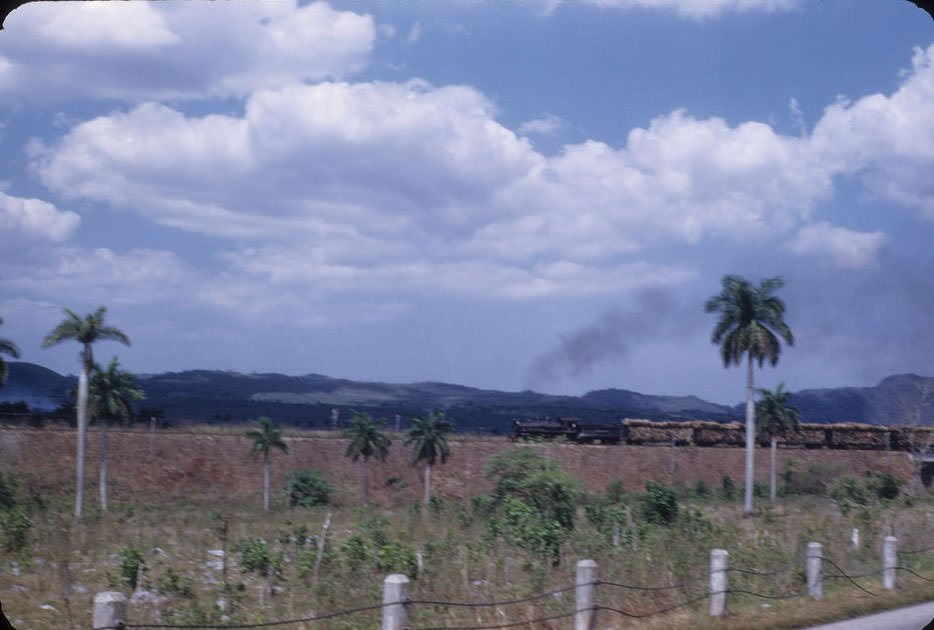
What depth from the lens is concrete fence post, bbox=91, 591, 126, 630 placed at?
683cm

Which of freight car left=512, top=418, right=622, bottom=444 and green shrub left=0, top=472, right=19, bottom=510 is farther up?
freight car left=512, top=418, right=622, bottom=444

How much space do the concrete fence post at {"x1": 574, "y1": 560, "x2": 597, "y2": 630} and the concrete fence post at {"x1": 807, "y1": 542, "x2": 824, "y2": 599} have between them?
5485mm

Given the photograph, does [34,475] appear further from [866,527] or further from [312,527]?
[866,527]

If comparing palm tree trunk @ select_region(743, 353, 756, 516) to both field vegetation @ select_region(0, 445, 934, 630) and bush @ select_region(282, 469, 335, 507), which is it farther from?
bush @ select_region(282, 469, 335, 507)

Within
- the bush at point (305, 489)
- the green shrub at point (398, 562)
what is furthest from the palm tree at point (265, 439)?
the green shrub at point (398, 562)

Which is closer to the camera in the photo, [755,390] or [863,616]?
[863,616]

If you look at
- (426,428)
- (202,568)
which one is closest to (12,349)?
(202,568)

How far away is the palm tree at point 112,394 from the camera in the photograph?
4659 cm

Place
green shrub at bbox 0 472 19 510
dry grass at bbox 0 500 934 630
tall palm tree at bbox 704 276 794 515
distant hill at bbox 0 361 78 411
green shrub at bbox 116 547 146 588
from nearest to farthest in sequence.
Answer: dry grass at bbox 0 500 934 630 < green shrub at bbox 116 547 146 588 < green shrub at bbox 0 472 19 510 < tall palm tree at bbox 704 276 794 515 < distant hill at bbox 0 361 78 411

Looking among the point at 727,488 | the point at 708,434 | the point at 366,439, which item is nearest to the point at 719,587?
the point at 366,439

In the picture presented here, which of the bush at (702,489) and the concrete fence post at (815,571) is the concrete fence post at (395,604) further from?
the bush at (702,489)

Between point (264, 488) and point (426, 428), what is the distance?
473 inches

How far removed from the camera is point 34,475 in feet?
170

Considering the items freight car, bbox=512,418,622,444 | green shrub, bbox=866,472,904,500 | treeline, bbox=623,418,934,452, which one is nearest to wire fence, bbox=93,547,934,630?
green shrub, bbox=866,472,904,500
